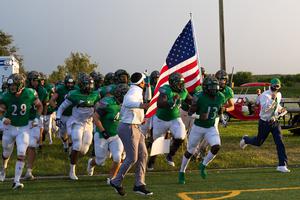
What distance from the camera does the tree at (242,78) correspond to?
62919 millimetres

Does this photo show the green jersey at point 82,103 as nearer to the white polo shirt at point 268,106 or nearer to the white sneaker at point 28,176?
the white sneaker at point 28,176

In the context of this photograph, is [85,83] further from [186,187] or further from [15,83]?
[186,187]

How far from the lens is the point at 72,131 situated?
9648 mm

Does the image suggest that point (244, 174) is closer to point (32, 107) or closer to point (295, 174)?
point (295, 174)

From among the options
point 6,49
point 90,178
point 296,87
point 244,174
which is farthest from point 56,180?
point 6,49

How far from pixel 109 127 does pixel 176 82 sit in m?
1.60

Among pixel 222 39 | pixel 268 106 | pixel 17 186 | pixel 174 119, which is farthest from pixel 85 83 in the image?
pixel 222 39

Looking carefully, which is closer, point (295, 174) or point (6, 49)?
point (295, 174)

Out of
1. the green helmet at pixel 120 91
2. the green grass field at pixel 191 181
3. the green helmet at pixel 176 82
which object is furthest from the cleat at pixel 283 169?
the green helmet at pixel 120 91

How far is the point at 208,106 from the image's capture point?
8.94 m

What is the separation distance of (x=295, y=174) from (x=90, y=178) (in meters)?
4.11

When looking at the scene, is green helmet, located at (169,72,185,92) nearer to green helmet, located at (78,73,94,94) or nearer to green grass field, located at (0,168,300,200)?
green helmet, located at (78,73,94,94)

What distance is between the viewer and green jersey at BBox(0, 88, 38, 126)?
27.7 ft

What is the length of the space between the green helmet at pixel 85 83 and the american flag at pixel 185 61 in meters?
1.43
